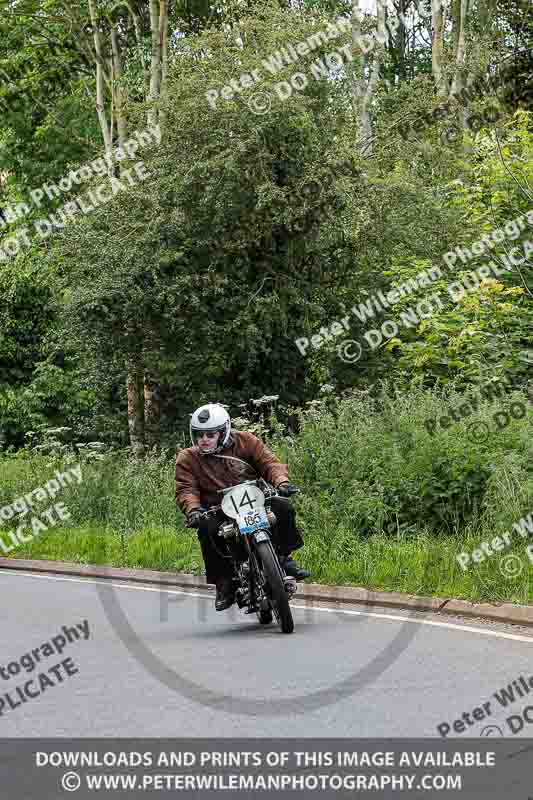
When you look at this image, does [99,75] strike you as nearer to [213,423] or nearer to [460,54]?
[460,54]

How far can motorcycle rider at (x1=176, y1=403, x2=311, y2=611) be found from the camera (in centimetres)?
1117

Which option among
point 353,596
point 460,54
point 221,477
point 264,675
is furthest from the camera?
point 460,54

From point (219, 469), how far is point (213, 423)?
0.50m

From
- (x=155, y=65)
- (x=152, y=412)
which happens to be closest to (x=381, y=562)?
(x=152, y=412)

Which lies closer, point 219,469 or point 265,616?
point 219,469

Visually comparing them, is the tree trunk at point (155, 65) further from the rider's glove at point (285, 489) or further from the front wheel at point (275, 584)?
the front wheel at point (275, 584)

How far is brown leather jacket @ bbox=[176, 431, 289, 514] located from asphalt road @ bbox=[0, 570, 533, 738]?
121 centimetres

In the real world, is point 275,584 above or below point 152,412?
below

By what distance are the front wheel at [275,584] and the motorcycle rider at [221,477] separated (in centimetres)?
46

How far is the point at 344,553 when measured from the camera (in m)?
14.5

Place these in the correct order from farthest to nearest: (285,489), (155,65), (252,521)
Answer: (155,65) → (285,489) → (252,521)

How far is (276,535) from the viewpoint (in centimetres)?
1128

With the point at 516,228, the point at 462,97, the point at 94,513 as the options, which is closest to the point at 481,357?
the point at 516,228

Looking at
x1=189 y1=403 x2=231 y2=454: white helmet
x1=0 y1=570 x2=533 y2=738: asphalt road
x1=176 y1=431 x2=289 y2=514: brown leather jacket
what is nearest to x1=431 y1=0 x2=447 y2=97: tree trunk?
x1=0 y1=570 x2=533 y2=738: asphalt road
